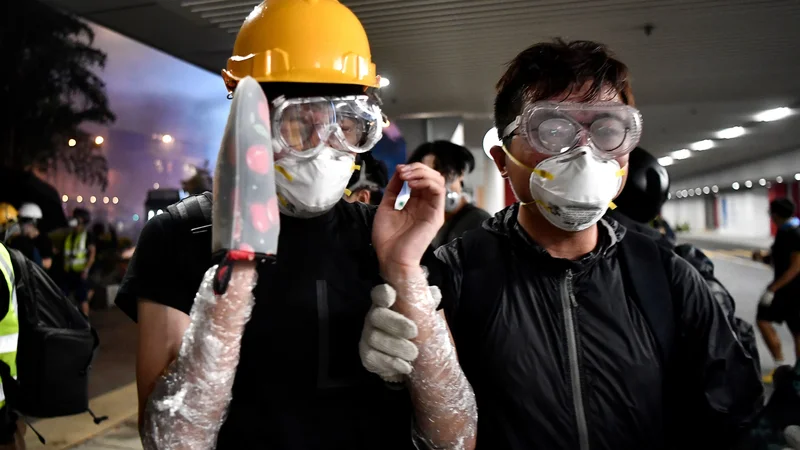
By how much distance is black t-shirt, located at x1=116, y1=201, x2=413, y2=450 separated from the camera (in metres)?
1.19

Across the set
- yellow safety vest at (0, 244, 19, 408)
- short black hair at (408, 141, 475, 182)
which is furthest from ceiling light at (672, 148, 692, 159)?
yellow safety vest at (0, 244, 19, 408)

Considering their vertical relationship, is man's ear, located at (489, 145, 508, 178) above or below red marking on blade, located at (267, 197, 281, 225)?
above

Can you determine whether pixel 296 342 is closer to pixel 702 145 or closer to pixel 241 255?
pixel 241 255

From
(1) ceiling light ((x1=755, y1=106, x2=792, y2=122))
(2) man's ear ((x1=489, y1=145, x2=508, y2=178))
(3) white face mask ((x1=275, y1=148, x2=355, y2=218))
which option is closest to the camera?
(3) white face mask ((x1=275, y1=148, x2=355, y2=218))

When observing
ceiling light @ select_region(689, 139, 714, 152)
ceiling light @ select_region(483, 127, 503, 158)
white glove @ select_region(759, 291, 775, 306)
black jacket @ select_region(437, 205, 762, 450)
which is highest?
ceiling light @ select_region(689, 139, 714, 152)

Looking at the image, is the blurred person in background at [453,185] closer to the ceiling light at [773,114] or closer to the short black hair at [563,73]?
the short black hair at [563,73]

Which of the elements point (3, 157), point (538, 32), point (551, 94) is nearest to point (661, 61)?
point (538, 32)

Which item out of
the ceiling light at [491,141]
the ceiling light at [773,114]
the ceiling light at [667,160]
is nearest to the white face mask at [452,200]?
the ceiling light at [491,141]

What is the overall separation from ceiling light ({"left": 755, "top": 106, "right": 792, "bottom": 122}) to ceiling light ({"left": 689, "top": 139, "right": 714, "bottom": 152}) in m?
4.22

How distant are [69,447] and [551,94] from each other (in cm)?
455

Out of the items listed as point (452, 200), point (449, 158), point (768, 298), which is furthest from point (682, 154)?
point (452, 200)

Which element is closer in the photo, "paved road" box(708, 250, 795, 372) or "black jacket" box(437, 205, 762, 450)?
"black jacket" box(437, 205, 762, 450)

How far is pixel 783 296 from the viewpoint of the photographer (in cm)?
572

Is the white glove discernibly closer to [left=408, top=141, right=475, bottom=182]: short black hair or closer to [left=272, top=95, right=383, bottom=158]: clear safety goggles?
[left=408, top=141, right=475, bottom=182]: short black hair
